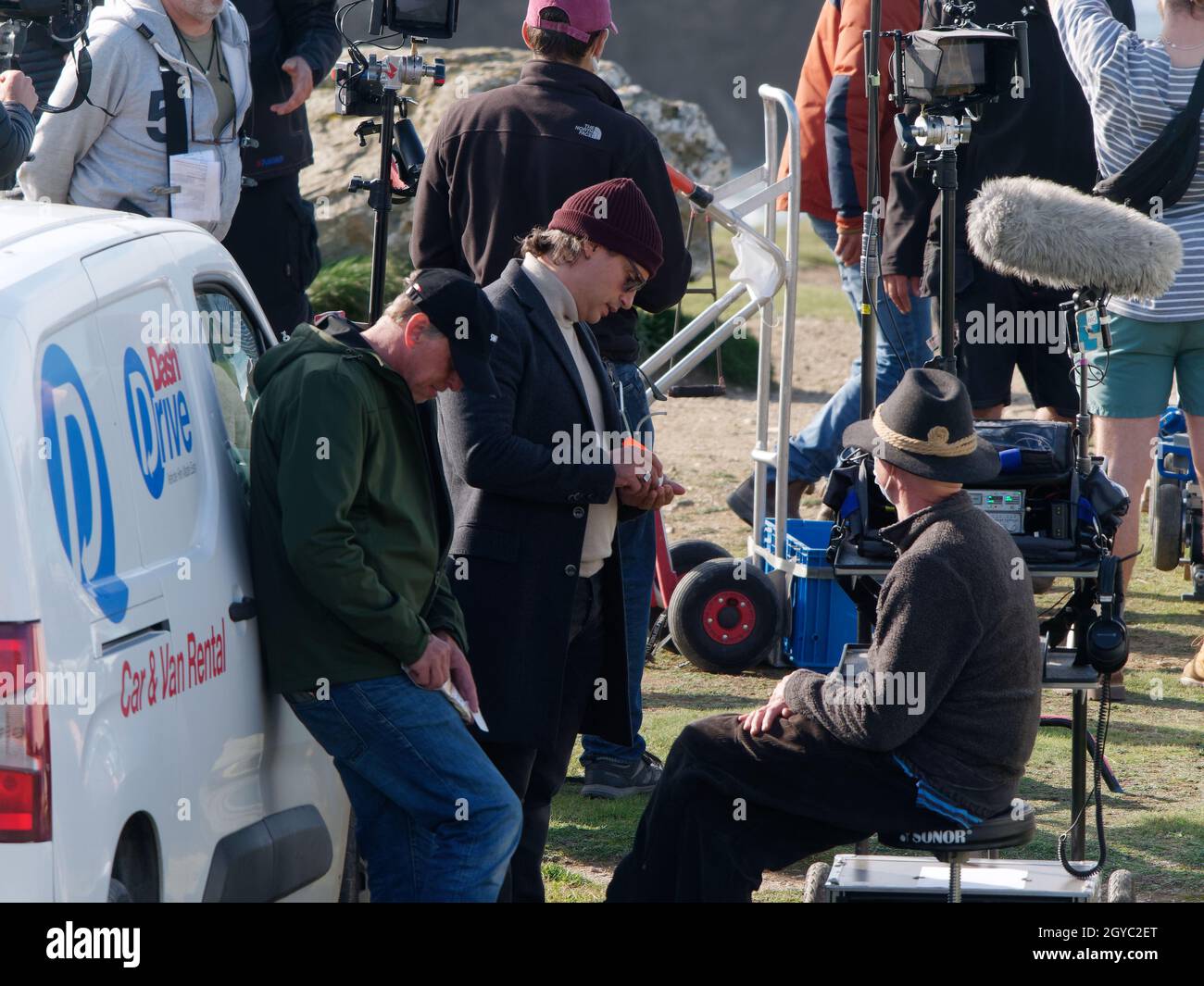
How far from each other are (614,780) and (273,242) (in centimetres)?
274

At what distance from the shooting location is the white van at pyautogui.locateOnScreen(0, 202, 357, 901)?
8.04 feet

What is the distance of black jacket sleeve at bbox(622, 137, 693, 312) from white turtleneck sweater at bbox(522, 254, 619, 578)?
90 cm

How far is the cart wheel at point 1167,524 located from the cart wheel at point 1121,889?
12.3 feet

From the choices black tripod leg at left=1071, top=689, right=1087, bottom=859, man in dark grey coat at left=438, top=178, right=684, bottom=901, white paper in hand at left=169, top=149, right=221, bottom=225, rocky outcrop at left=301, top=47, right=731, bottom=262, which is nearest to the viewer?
man in dark grey coat at left=438, top=178, right=684, bottom=901

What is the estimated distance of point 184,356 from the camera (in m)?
3.30

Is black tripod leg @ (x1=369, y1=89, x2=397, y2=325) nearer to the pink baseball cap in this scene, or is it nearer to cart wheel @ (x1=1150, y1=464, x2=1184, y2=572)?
the pink baseball cap

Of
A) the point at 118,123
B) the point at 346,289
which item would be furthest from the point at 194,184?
the point at 346,289

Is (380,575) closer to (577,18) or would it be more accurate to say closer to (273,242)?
(577,18)

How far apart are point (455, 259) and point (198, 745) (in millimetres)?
2536

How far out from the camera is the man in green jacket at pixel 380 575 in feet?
10.6

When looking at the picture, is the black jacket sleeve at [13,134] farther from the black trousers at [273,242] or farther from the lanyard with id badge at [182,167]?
the black trousers at [273,242]

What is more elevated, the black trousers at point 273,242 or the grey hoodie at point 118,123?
the grey hoodie at point 118,123
